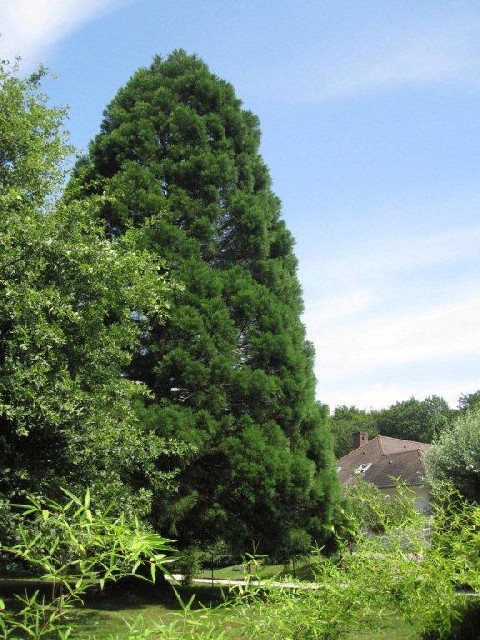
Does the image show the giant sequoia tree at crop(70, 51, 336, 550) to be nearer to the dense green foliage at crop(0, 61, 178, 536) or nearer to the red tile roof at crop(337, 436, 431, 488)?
the dense green foliage at crop(0, 61, 178, 536)

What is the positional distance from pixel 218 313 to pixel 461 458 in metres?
9.83

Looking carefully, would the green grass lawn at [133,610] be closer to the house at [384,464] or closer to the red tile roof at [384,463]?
the house at [384,464]

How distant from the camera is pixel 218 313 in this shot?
1226 centimetres

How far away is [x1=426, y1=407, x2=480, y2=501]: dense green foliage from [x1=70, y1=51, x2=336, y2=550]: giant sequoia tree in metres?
6.23

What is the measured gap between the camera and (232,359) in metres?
12.3

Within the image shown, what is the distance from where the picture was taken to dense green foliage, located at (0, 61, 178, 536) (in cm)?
751

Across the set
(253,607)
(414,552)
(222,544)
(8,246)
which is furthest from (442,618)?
(222,544)

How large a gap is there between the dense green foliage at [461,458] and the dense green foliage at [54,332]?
1120cm

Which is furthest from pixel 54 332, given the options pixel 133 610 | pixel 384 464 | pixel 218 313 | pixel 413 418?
pixel 413 418

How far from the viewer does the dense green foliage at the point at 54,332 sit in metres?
7.51

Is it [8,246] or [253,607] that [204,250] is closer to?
[8,246]

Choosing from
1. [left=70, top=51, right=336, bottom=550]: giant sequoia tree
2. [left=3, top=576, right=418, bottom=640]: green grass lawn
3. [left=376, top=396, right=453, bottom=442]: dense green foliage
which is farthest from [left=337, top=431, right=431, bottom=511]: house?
[left=376, top=396, right=453, bottom=442]: dense green foliage

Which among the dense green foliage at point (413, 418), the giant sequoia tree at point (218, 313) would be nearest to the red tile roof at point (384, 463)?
the giant sequoia tree at point (218, 313)

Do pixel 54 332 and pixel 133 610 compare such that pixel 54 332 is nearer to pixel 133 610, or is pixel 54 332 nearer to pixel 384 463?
pixel 133 610
